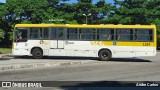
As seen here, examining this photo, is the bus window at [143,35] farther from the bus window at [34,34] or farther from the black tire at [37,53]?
the bus window at [34,34]

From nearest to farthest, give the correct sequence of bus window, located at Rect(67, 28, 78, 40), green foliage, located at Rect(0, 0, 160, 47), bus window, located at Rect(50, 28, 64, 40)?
bus window, located at Rect(67, 28, 78, 40), bus window, located at Rect(50, 28, 64, 40), green foliage, located at Rect(0, 0, 160, 47)

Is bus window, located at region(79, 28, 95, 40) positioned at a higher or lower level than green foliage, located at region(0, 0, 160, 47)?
lower

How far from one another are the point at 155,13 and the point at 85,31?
33.3m

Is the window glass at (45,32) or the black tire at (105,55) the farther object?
the window glass at (45,32)

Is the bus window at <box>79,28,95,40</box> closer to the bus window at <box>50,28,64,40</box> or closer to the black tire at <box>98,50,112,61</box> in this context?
the black tire at <box>98,50,112,61</box>

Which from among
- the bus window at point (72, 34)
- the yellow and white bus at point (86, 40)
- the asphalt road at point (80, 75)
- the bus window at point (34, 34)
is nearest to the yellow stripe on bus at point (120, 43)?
the yellow and white bus at point (86, 40)

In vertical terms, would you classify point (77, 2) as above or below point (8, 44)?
above

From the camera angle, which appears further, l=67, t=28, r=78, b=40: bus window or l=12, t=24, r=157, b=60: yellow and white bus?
l=67, t=28, r=78, b=40: bus window

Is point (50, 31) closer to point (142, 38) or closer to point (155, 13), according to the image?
point (142, 38)

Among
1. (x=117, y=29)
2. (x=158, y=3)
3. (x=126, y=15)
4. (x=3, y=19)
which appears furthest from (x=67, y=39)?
(x=158, y=3)

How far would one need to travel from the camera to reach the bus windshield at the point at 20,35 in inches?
1169

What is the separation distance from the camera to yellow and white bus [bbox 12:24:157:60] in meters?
28.6

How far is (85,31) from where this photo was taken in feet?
95.9

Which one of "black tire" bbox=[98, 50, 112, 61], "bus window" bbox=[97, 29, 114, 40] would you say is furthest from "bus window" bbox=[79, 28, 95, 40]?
"black tire" bbox=[98, 50, 112, 61]
